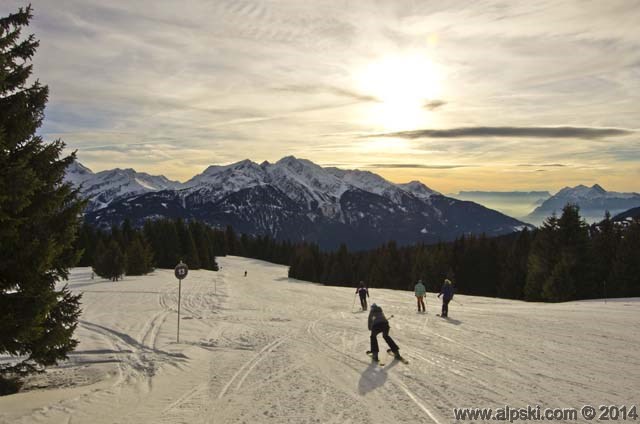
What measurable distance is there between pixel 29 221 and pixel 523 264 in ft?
205

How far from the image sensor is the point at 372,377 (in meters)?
11.9

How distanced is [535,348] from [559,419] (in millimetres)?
7324

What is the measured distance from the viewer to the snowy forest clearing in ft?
31.2

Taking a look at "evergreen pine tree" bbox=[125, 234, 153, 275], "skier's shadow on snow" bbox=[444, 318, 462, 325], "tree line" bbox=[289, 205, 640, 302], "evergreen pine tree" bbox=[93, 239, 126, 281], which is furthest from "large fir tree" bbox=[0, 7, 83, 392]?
"evergreen pine tree" bbox=[125, 234, 153, 275]

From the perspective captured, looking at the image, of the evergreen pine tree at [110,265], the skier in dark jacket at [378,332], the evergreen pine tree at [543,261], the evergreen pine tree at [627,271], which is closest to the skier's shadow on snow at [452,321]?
the skier in dark jacket at [378,332]

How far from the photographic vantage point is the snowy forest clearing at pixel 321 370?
9.52 metres

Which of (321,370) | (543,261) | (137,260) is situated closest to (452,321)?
(321,370)

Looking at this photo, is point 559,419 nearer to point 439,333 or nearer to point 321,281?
point 439,333

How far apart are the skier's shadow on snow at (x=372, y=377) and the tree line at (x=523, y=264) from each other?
111ft

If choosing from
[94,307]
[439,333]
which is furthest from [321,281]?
[439,333]

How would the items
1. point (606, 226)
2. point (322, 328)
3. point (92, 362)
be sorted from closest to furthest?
1. point (92, 362)
2. point (322, 328)
3. point (606, 226)

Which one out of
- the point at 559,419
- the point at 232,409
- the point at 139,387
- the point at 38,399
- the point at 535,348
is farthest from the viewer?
the point at 535,348

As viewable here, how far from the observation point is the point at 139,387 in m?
11.6

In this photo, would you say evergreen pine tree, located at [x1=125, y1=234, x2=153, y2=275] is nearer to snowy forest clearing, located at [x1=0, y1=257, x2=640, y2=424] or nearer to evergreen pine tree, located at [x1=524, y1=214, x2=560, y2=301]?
snowy forest clearing, located at [x1=0, y1=257, x2=640, y2=424]
